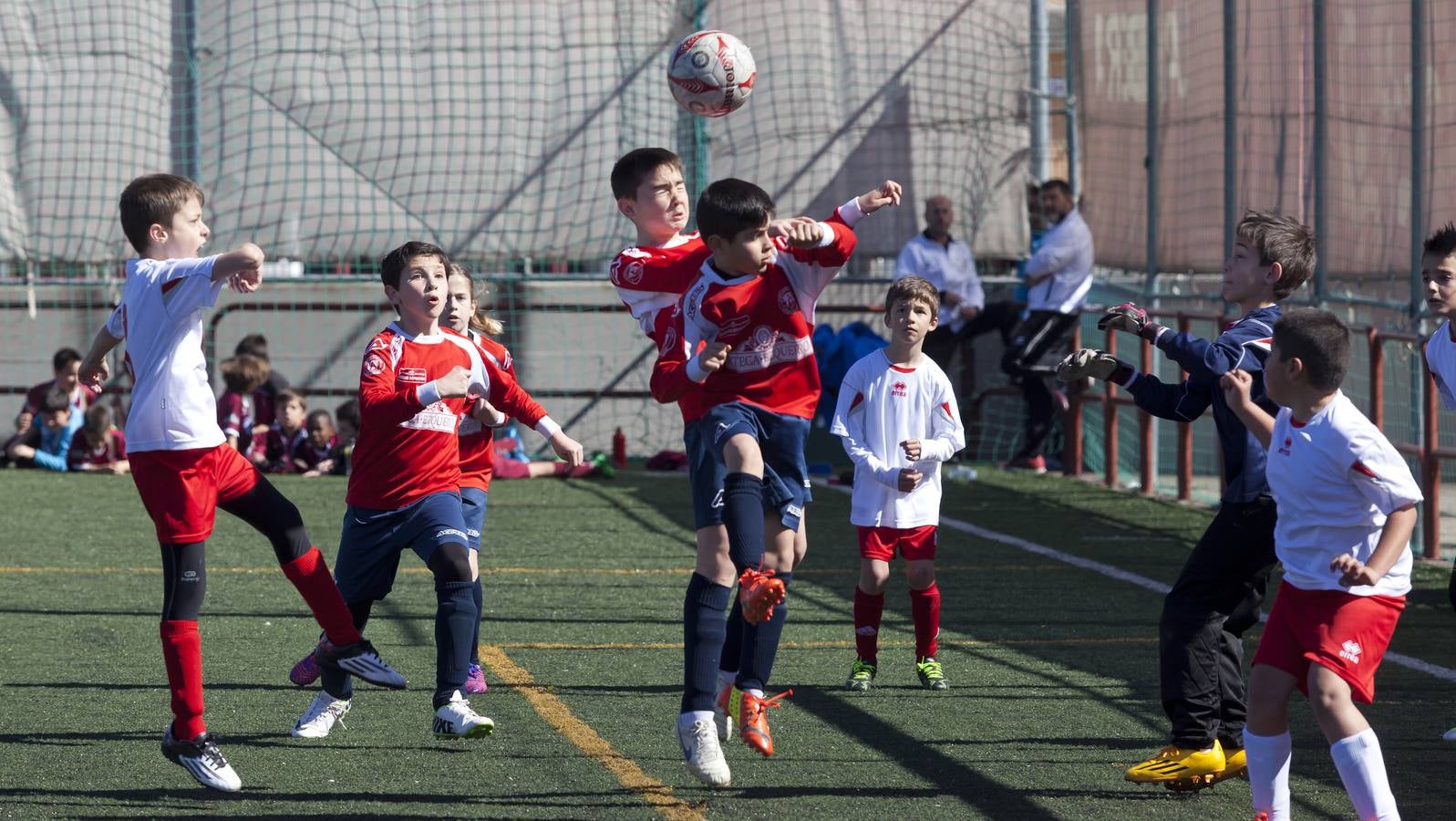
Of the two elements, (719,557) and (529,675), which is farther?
(529,675)

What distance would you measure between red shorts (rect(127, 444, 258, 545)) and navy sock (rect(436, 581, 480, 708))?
78 cm

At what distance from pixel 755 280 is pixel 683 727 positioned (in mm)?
→ 1314

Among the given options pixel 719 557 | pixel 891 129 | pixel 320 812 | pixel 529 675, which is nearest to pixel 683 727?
pixel 719 557

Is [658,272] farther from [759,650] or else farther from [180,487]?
[180,487]

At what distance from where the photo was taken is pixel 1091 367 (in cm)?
521

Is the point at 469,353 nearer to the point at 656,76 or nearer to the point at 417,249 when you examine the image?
the point at 417,249

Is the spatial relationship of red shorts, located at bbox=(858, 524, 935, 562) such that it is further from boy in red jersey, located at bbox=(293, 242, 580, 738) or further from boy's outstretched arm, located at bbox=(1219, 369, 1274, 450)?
boy's outstretched arm, located at bbox=(1219, 369, 1274, 450)

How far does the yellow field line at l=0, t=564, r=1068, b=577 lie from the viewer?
9602 millimetres

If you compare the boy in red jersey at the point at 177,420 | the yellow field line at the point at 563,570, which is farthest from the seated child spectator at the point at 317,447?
the boy in red jersey at the point at 177,420

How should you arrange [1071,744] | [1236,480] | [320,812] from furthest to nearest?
[1071,744] < [1236,480] < [320,812]

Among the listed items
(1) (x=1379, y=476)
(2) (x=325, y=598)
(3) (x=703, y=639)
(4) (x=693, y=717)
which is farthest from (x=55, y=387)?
(1) (x=1379, y=476)

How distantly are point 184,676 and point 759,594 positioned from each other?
1.65m

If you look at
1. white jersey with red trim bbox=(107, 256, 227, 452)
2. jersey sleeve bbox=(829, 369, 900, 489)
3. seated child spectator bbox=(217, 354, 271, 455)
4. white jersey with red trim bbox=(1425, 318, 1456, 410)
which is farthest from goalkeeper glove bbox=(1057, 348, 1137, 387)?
Result: seated child spectator bbox=(217, 354, 271, 455)

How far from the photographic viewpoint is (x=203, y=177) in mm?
16516
